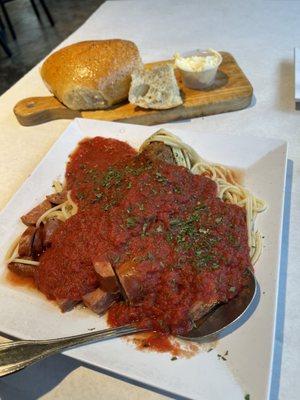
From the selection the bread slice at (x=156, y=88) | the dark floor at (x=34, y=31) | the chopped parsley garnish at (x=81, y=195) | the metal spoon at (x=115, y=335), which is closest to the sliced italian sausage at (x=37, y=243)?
the chopped parsley garnish at (x=81, y=195)

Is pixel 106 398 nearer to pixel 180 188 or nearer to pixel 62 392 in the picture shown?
pixel 62 392

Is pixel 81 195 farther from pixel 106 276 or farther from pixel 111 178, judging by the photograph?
pixel 106 276

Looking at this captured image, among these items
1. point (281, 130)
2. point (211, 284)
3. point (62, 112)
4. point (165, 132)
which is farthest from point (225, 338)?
point (62, 112)

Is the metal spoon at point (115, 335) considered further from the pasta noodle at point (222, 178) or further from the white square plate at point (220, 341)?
the pasta noodle at point (222, 178)

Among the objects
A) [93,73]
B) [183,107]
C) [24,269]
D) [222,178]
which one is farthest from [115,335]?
[93,73]

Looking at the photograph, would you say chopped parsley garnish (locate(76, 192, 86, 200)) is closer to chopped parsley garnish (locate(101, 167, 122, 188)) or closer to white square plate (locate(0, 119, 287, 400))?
chopped parsley garnish (locate(101, 167, 122, 188))
